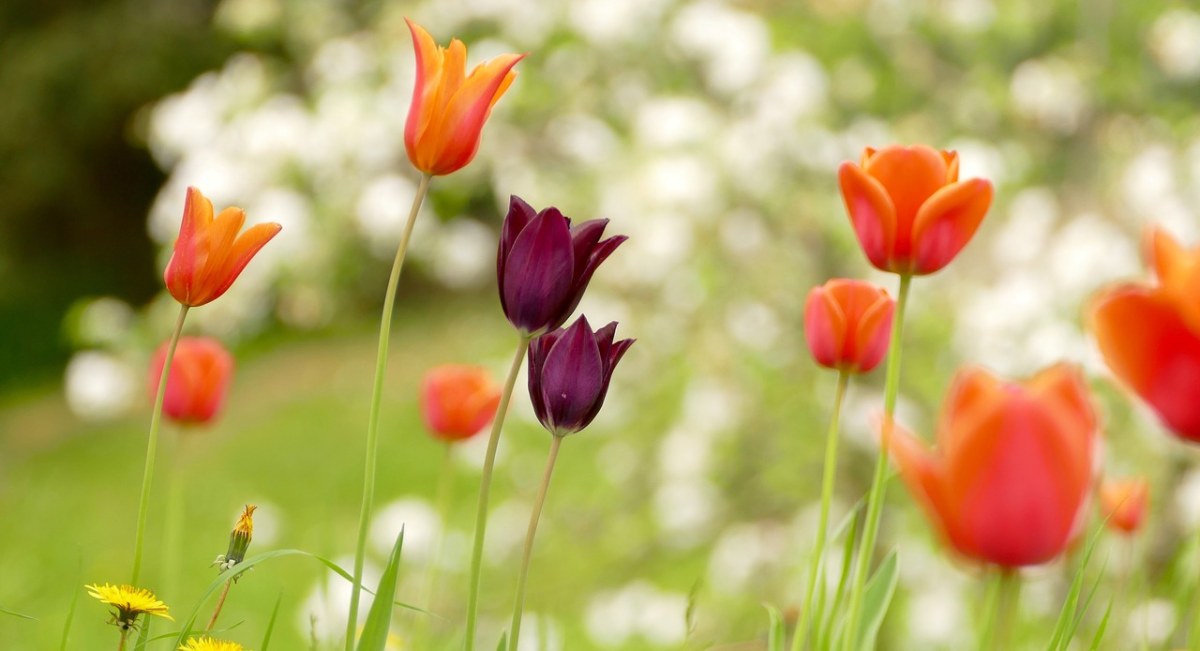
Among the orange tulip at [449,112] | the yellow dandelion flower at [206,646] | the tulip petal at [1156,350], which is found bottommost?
the yellow dandelion flower at [206,646]

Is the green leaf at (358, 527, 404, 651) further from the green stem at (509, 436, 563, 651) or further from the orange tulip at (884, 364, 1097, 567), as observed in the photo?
the orange tulip at (884, 364, 1097, 567)

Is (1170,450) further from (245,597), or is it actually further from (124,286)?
(124,286)

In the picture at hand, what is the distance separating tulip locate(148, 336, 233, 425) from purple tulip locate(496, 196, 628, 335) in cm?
63

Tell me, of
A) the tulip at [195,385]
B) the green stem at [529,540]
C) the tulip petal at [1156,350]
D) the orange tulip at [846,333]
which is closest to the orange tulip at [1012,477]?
the tulip petal at [1156,350]

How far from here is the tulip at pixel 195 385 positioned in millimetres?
1319

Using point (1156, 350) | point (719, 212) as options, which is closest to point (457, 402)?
point (1156, 350)

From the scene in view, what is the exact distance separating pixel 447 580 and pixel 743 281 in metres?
1.16

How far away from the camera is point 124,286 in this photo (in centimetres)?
1182

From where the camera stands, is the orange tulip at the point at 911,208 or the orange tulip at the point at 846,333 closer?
the orange tulip at the point at 911,208

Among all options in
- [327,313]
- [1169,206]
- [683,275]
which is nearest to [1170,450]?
[1169,206]

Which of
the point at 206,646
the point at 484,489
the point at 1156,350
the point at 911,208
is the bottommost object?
the point at 206,646

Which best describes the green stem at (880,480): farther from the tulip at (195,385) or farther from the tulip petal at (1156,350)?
the tulip at (195,385)

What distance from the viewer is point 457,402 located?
140 cm

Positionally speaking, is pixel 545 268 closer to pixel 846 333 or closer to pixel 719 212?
pixel 846 333
